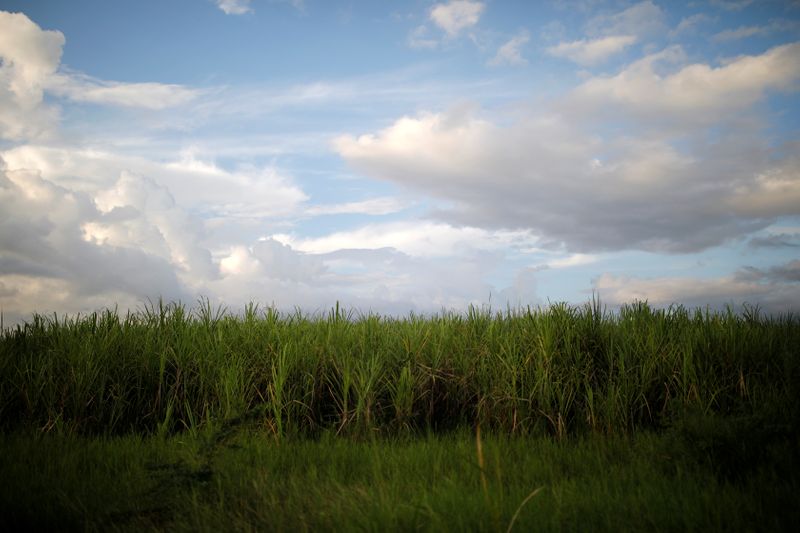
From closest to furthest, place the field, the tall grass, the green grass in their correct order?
the green grass
the field
the tall grass

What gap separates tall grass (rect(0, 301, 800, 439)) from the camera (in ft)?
20.5

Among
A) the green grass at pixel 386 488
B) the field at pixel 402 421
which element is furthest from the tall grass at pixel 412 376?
the green grass at pixel 386 488

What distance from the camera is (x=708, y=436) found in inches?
172

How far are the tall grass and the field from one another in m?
0.03

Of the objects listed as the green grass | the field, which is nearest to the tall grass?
the field

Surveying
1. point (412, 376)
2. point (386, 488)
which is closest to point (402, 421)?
point (412, 376)

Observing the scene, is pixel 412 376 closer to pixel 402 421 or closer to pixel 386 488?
pixel 402 421

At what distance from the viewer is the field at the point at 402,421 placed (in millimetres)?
3703

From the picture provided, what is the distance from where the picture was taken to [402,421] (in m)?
6.32

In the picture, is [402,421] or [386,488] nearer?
[386,488]

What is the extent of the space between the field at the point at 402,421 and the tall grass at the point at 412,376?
0.11 feet

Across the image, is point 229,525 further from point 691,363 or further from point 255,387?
point 691,363

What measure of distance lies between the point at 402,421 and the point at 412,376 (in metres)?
0.50

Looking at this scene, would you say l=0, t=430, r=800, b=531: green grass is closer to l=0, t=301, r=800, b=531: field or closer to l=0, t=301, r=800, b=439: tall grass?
l=0, t=301, r=800, b=531: field
